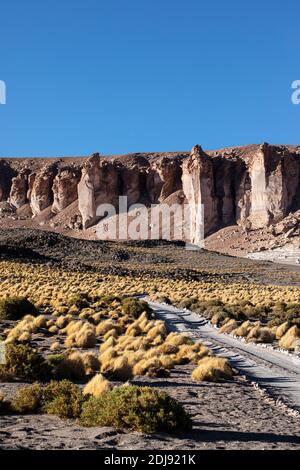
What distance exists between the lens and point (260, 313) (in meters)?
28.7

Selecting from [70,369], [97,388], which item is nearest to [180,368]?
[70,369]

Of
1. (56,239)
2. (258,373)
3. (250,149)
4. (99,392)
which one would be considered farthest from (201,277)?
(250,149)

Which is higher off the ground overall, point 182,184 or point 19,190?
point 19,190

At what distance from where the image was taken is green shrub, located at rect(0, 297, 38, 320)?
2300 cm

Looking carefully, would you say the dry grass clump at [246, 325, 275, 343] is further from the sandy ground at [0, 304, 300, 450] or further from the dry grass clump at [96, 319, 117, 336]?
the sandy ground at [0, 304, 300, 450]

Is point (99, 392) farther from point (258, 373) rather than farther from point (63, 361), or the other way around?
point (258, 373)

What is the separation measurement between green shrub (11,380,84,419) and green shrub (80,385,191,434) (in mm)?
499

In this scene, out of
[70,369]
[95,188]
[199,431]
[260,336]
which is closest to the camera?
[199,431]

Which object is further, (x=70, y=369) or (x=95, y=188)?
(x=95, y=188)

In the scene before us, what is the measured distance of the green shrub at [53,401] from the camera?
27.7ft

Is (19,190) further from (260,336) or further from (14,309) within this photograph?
(260,336)

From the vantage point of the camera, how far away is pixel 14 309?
23625 millimetres

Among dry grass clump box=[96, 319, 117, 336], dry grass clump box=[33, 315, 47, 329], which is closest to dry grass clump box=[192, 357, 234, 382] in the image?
dry grass clump box=[96, 319, 117, 336]

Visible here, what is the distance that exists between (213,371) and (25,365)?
4329mm
